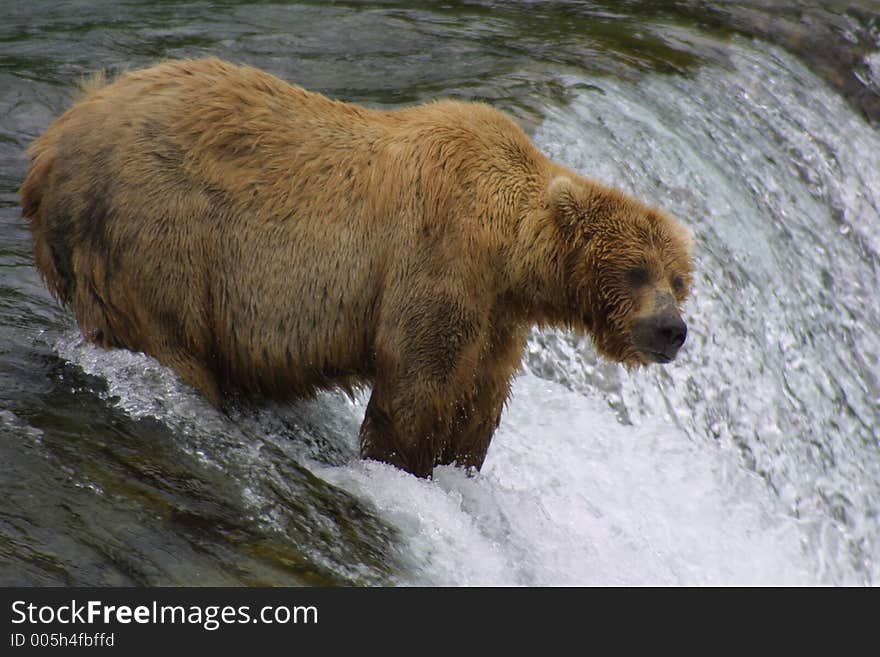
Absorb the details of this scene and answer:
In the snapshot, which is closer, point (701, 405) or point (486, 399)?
point (486, 399)

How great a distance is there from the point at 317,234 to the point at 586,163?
3340mm

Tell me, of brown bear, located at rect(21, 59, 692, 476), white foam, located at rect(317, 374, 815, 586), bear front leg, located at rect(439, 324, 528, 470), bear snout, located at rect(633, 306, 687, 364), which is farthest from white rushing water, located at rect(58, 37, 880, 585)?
bear snout, located at rect(633, 306, 687, 364)

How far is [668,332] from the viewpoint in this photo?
18.1ft

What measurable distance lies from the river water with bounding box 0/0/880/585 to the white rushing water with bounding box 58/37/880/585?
0.02 meters

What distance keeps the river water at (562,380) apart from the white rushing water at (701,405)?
0.07 feet

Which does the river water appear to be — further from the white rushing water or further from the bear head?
the bear head

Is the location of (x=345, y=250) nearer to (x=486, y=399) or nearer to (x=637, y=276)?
(x=486, y=399)

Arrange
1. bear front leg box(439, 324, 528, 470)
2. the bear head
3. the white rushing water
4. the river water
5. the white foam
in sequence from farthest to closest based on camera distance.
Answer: bear front leg box(439, 324, 528, 470) < the white rushing water < the bear head < the white foam < the river water

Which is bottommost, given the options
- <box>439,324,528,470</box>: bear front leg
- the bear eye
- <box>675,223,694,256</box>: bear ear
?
<box>439,324,528,470</box>: bear front leg

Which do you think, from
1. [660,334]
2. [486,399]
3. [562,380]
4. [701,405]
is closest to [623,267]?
[660,334]

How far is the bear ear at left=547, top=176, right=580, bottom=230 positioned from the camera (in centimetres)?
564

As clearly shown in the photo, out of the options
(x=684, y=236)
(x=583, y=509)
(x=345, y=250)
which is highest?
(x=684, y=236)

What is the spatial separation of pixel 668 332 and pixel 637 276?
0.91ft

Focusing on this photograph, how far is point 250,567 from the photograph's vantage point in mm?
4605
